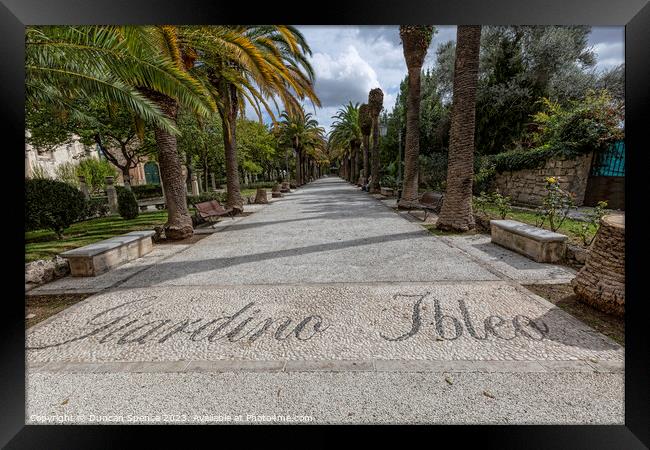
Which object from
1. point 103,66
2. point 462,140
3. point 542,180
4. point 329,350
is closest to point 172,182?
point 103,66

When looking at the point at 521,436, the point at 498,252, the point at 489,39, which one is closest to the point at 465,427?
the point at 521,436

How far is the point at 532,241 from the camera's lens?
5324mm

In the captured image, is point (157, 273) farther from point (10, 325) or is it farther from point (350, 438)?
point (350, 438)

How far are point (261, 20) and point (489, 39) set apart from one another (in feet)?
68.9

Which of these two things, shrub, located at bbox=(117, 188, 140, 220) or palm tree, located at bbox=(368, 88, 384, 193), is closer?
shrub, located at bbox=(117, 188, 140, 220)

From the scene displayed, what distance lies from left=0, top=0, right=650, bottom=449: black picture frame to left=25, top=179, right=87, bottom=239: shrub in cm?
830

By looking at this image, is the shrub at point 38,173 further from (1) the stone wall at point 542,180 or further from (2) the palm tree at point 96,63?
(1) the stone wall at point 542,180

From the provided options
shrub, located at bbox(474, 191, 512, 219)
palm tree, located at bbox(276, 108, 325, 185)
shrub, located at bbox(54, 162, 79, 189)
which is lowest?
shrub, located at bbox(474, 191, 512, 219)

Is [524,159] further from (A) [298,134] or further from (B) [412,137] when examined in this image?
(A) [298,134]

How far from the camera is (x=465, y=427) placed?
1.45 metres

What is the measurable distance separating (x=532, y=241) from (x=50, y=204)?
11374 millimetres

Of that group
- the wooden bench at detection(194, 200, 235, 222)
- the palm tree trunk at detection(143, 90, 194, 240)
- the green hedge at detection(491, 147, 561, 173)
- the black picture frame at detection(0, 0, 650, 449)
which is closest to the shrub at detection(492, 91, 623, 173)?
the green hedge at detection(491, 147, 561, 173)

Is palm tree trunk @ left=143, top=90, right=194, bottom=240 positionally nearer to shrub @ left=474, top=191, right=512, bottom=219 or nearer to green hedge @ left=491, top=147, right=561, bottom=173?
shrub @ left=474, top=191, right=512, bottom=219

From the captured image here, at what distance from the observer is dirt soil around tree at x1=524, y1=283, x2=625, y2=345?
117 inches
